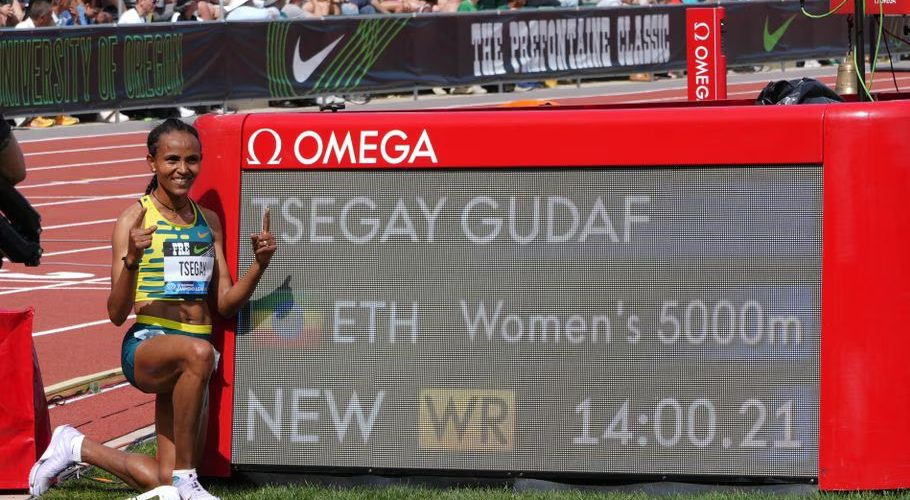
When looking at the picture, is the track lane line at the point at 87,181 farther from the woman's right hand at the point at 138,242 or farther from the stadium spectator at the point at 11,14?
the woman's right hand at the point at 138,242

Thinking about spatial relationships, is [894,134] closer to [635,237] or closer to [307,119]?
[635,237]

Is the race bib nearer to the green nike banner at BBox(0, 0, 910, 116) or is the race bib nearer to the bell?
the bell

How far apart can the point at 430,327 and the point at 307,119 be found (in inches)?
35.7

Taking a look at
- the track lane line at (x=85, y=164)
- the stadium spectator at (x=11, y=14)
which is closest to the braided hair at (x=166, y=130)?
the track lane line at (x=85, y=164)

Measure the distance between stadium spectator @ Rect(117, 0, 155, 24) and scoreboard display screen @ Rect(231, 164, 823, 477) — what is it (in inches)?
718

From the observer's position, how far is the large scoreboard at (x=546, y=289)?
5688 millimetres

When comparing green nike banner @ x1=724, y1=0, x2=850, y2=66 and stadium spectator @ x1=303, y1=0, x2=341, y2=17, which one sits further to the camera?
green nike banner @ x1=724, y1=0, x2=850, y2=66

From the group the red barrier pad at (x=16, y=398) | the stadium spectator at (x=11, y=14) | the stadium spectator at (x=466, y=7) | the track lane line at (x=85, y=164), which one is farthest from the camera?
the stadium spectator at (x=466, y=7)

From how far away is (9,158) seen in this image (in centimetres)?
632

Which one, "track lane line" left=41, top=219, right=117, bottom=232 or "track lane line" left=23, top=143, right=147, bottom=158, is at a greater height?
"track lane line" left=23, top=143, right=147, bottom=158

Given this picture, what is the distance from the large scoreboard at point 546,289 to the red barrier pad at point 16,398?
2.87 ft

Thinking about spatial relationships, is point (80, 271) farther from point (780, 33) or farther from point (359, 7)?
point (780, 33)

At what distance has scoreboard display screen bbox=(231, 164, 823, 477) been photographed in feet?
18.7

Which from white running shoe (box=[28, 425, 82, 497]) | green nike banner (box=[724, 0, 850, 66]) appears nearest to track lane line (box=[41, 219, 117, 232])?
white running shoe (box=[28, 425, 82, 497])
